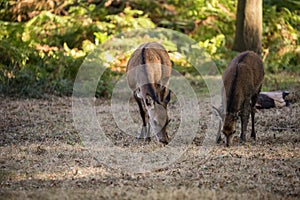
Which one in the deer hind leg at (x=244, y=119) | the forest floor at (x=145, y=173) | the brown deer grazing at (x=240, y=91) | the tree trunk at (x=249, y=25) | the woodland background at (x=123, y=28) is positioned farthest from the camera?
the tree trunk at (x=249, y=25)

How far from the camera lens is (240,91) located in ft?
31.4

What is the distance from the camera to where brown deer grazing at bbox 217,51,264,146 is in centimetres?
927

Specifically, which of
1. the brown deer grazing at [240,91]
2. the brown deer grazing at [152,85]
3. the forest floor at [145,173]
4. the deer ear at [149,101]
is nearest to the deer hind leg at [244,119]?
the brown deer grazing at [240,91]

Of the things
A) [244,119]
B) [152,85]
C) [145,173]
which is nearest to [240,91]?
[244,119]

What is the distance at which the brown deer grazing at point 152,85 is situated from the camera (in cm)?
928

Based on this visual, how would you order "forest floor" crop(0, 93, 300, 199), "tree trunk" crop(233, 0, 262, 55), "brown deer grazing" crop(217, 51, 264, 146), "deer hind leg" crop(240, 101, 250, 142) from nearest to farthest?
1. "forest floor" crop(0, 93, 300, 199)
2. "brown deer grazing" crop(217, 51, 264, 146)
3. "deer hind leg" crop(240, 101, 250, 142)
4. "tree trunk" crop(233, 0, 262, 55)

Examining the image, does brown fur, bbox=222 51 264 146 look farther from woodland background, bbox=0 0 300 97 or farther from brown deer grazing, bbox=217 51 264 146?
woodland background, bbox=0 0 300 97

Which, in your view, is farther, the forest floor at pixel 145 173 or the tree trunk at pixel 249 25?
the tree trunk at pixel 249 25

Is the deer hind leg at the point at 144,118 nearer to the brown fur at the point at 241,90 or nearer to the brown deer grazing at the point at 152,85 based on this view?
the brown deer grazing at the point at 152,85

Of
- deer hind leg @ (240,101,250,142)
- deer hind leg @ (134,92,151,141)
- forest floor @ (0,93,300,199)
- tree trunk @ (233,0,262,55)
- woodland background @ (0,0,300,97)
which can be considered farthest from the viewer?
tree trunk @ (233,0,262,55)

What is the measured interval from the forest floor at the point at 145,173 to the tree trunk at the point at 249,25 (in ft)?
18.7

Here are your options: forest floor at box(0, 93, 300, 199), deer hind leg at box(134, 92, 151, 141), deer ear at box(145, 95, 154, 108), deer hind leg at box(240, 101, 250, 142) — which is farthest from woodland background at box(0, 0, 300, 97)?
deer ear at box(145, 95, 154, 108)

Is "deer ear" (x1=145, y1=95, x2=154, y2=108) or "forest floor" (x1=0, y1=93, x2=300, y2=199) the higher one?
"deer ear" (x1=145, y1=95, x2=154, y2=108)

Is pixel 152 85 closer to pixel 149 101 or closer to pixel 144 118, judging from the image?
pixel 149 101
